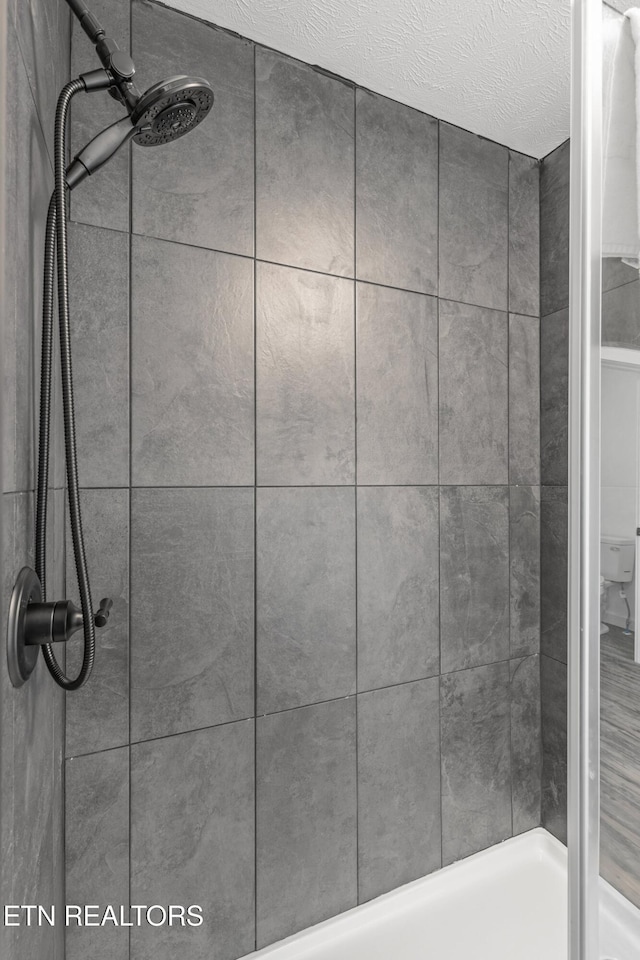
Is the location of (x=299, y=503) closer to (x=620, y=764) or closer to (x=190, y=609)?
(x=190, y=609)

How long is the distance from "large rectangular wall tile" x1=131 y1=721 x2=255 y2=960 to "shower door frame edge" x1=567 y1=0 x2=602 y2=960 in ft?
2.92

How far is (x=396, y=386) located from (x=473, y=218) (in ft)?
1.98

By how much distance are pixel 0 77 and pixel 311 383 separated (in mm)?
895

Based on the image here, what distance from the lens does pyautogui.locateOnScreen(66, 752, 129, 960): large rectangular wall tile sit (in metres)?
1.11

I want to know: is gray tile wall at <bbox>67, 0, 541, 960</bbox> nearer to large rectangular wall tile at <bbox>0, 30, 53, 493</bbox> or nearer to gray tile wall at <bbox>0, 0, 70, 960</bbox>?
gray tile wall at <bbox>0, 0, 70, 960</bbox>

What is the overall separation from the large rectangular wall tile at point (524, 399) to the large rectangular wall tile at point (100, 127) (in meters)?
1.17

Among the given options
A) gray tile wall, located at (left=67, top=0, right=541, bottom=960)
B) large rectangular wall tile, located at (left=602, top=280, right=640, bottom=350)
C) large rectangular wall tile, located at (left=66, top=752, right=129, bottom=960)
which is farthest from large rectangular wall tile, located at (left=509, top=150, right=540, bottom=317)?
large rectangular wall tile, located at (left=66, top=752, right=129, bottom=960)

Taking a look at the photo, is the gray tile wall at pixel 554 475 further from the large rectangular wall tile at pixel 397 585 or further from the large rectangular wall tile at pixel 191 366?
the large rectangular wall tile at pixel 191 366

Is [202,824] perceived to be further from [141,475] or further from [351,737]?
[141,475]

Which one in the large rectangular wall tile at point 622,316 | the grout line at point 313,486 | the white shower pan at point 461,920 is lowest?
the white shower pan at point 461,920

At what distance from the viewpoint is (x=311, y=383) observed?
1.37 m

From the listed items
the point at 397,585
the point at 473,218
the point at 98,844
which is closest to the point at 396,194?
the point at 473,218

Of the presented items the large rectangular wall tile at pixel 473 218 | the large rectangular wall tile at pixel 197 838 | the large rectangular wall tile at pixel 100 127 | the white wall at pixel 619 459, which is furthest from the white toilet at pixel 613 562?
the large rectangular wall tile at pixel 473 218

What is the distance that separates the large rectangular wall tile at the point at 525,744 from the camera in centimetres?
170
